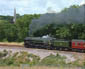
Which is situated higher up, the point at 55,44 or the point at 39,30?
the point at 39,30

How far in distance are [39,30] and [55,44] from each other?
8315 millimetres

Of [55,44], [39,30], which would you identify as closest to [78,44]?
[55,44]

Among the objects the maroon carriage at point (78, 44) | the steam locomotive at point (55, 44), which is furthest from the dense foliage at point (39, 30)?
the maroon carriage at point (78, 44)

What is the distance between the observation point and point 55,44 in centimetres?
3262

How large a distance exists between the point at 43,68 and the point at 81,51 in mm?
21664

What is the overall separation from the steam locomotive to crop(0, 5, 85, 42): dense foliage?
4.44 meters

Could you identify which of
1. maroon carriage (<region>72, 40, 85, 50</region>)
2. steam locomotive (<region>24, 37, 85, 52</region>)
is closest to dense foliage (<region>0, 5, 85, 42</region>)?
steam locomotive (<region>24, 37, 85, 52</region>)

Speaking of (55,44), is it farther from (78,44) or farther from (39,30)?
(39,30)

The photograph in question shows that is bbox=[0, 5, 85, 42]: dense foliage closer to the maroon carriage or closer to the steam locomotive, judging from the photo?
the steam locomotive

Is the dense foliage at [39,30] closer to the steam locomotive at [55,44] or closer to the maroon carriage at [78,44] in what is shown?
the steam locomotive at [55,44]

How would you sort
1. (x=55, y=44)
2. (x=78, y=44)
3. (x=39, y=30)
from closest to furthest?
(x=78, y=44) < (x=55, y=44) < (x=39, y=30)

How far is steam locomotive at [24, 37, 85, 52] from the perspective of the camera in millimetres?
30225

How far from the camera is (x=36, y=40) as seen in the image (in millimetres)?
34938

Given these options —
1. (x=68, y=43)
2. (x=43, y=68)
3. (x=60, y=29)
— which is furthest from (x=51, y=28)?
(x=43, y=68)
